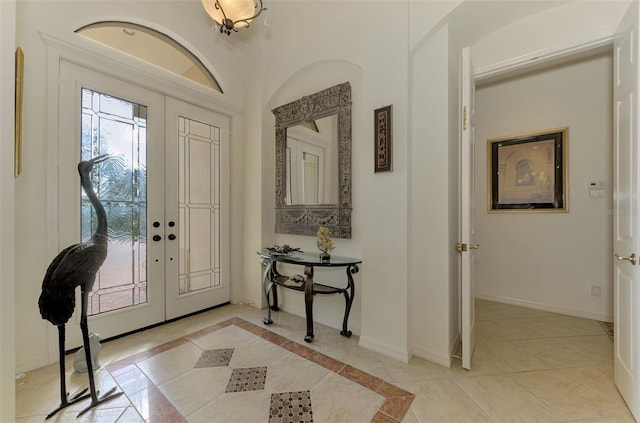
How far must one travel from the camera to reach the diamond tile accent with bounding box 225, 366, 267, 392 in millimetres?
1744

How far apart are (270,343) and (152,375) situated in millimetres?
903

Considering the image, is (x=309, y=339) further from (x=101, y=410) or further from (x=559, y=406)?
(x=559, y=406)

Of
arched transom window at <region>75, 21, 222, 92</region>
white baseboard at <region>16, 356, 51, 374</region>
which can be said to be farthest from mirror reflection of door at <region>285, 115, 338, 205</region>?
white baseboard at <region>16, 356, 51, 374</region>

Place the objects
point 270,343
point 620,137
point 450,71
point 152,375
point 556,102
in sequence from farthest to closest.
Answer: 1. point 556,102
2. point 270,343
3. point 450,71
4. point 152,375
5. point 620,137

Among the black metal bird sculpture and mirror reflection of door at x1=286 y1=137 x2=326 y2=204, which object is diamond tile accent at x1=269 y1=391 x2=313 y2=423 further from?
mirror reflection of door at x1=286 y1=137 x2=326 y2=204

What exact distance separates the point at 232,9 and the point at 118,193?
6.27ft

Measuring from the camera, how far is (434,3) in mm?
1937

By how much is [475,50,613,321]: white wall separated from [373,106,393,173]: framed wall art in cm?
218

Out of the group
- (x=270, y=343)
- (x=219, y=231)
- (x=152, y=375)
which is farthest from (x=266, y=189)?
(x=152, y=375)

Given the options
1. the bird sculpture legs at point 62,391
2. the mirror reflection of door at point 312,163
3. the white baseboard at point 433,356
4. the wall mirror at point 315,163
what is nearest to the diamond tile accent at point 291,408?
the white baseboard at point 433,356

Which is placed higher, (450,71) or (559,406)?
(450,71)

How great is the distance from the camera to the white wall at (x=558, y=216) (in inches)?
110

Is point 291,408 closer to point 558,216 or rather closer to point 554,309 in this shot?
point 554,309

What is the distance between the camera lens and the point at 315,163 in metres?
2.85
